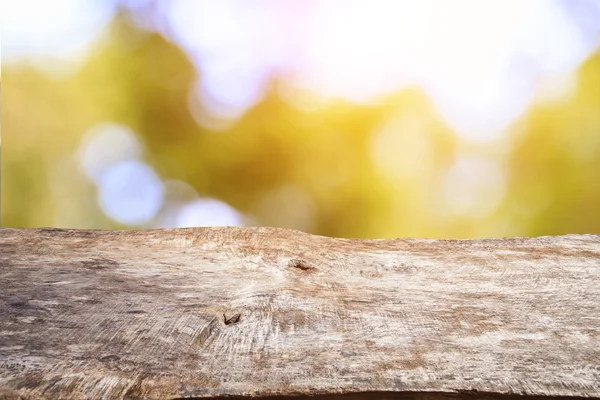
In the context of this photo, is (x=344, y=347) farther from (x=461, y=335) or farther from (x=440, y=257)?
(x=440, y=257)

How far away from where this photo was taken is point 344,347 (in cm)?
64

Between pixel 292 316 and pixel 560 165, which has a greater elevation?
pixel 560 165

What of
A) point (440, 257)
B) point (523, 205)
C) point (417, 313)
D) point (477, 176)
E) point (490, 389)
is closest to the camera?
point (490, 389)

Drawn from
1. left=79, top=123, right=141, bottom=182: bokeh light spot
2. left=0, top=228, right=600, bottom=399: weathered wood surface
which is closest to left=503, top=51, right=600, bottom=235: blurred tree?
left=0, top=228, right=600, bottom=399: weathered wood surface

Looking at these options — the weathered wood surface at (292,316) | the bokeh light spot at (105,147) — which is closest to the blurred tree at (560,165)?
the weathered wood surface at (292,316)

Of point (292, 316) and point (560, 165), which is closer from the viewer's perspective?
point (292, 316)

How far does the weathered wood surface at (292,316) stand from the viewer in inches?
23.0

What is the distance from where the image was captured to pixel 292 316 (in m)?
0.72

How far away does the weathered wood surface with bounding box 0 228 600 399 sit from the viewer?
0.58m

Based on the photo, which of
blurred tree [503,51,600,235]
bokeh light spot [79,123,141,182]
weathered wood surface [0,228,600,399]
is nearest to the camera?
weathered wood surface [0,228,600,399]

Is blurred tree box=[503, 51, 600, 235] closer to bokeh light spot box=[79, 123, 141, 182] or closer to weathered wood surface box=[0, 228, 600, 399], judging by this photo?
weathered wood surface box=[0, 228, 600, 399]

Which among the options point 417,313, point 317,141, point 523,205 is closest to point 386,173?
point 317,141

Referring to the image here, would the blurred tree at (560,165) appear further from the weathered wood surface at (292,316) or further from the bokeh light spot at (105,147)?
the bokeh light spot at (105,147)

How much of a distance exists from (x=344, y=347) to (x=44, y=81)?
209cm
